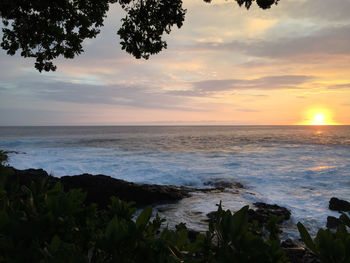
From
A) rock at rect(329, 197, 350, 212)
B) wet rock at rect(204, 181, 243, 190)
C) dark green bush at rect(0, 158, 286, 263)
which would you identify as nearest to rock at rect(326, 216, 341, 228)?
rock at rect(329, 197, 350, 212)

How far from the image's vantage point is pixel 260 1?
240 inches

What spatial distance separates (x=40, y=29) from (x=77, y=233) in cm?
768

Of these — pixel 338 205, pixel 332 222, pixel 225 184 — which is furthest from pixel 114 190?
pixel 338 205

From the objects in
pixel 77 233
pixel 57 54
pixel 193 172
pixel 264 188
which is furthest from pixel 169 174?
pixel 77 233

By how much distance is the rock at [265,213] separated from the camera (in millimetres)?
7639

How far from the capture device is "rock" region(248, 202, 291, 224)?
764 cm

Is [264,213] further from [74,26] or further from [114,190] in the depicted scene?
[74,26]

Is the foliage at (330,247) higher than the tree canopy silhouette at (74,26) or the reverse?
the reverse

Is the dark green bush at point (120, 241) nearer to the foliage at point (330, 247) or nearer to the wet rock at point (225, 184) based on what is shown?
the foliage at point (330, 247)

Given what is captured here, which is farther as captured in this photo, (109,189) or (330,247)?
(109,189)

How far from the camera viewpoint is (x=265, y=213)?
843 centimetres

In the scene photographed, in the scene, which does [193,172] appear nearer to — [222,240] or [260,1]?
[260,1]

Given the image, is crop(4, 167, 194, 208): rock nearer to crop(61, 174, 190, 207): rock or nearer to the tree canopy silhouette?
crop(61, 174, 190, 207): rock

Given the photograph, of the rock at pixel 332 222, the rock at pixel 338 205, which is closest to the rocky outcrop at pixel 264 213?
the rock at pixel 332 222
